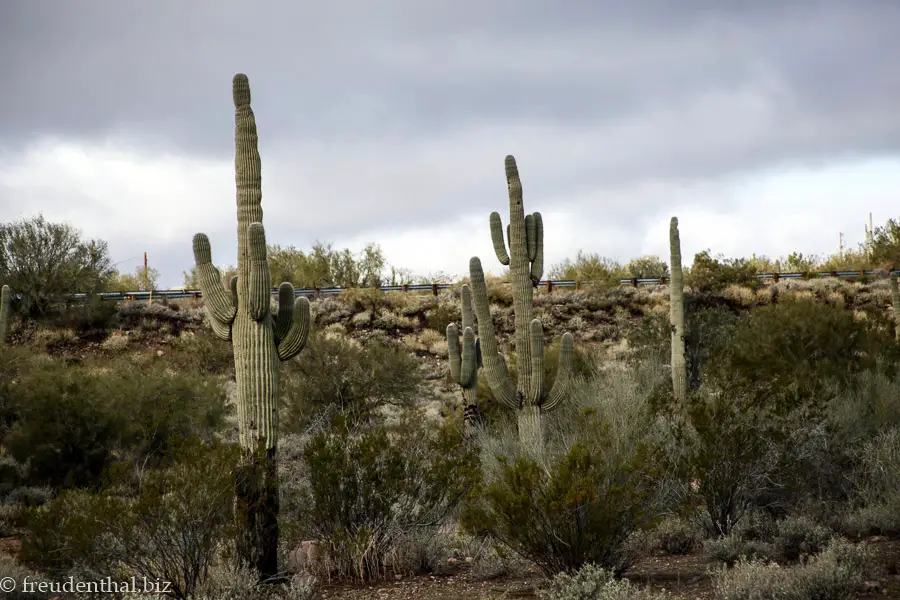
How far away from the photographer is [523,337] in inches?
662

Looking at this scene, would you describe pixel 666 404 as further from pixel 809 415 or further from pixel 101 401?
pixel 101 401

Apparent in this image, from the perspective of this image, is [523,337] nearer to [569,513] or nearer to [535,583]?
[535,583]

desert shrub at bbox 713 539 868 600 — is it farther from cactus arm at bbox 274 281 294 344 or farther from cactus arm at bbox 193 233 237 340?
cactus arm at bbox 193 233 237 340

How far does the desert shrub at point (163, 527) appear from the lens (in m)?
8.77

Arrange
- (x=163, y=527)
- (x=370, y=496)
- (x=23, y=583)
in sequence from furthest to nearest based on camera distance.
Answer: (x=370, y=496)
(x=23, y=583)
(x=163, y=527)

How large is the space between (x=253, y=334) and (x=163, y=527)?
283 cm

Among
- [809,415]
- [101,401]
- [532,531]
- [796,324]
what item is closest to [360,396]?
[101,401]

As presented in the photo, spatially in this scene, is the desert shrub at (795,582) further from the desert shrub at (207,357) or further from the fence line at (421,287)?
the fence line at (421,287)

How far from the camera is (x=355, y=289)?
39.9 m

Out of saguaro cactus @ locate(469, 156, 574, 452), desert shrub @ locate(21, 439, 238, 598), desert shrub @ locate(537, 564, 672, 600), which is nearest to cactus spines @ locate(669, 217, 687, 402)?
saguaro cactus @ locate(469, 156, 574, 452)

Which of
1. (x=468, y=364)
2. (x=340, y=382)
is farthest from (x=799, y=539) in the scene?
(x=340, y=382)

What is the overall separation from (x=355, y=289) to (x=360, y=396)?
57.2ft

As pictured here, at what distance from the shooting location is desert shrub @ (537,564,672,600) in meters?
7.48

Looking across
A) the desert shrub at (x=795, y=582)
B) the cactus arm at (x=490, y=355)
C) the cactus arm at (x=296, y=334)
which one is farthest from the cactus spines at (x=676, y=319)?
the desert shrub at (x=795, y=582)
